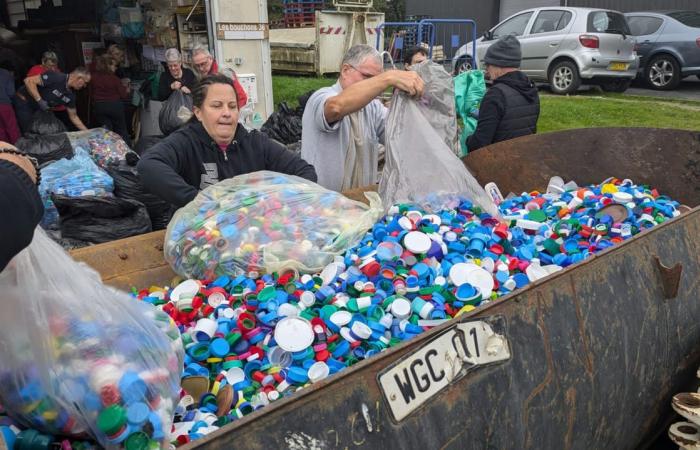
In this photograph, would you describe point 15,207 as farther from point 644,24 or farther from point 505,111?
point 644,24

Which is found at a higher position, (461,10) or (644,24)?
(461,10)

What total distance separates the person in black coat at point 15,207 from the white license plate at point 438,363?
2.71ft

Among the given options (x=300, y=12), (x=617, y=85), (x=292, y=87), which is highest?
(x=300, y=12)

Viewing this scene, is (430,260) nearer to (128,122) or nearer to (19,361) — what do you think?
(19,361)

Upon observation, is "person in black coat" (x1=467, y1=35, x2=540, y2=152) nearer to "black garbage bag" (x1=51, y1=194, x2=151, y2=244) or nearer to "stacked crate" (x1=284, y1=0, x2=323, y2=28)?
"black garbage bag" (x1=51, y1=194, x2=151, y2=244)

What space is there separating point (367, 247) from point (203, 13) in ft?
18.0

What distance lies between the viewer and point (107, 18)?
8023 millimetres

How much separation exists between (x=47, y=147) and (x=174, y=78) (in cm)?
162

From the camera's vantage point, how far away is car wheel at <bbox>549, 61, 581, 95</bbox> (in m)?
12.1

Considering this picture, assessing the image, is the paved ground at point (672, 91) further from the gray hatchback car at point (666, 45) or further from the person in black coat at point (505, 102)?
the person in black coat at point (505, 102)

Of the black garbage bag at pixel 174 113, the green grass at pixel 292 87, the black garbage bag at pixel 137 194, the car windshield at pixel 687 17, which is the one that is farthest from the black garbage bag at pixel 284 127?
the car windshield at pixel 687 17

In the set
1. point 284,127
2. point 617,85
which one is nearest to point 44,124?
point 284,127

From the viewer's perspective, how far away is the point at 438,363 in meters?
1.50

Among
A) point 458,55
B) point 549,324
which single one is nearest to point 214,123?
point 549,324
